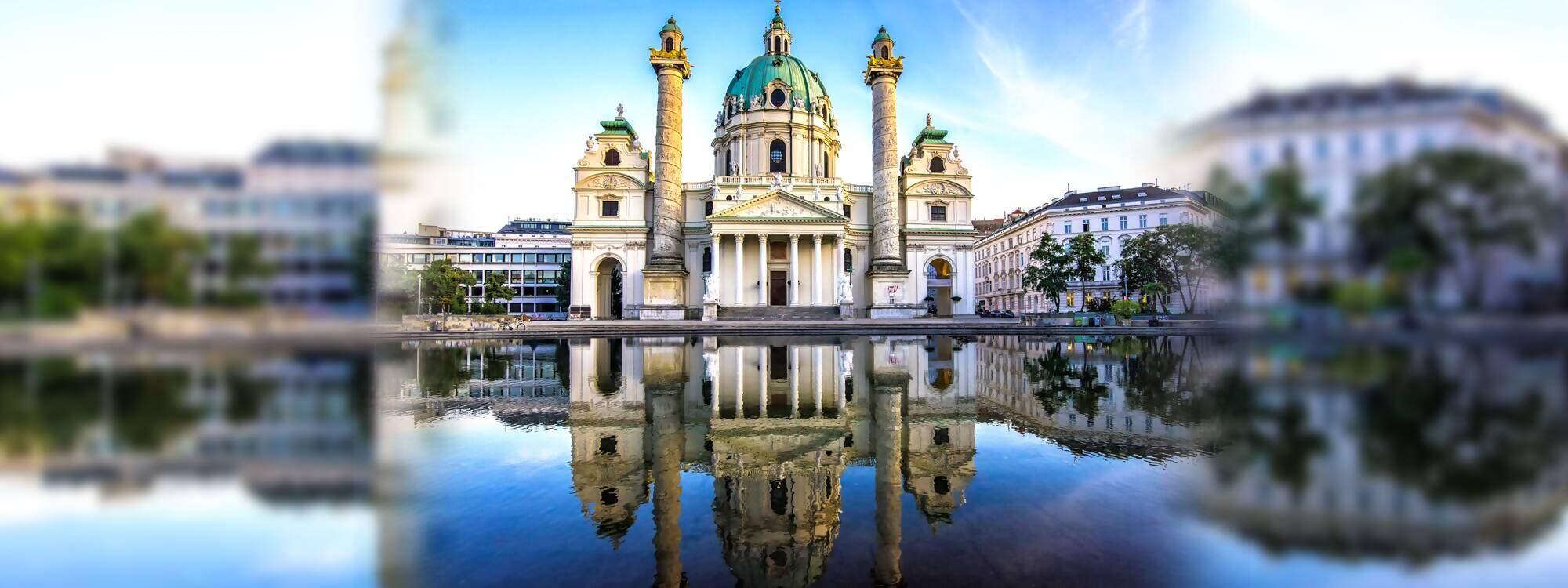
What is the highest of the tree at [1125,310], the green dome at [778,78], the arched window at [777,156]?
the green dome at [778,78]

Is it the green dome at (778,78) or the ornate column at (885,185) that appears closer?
the ornate column at (885,185)

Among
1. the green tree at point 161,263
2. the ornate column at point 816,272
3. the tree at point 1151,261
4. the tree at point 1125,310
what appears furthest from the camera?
the tree at point 1151,261

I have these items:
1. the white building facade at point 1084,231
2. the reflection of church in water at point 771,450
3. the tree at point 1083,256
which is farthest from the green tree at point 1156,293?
the reflection of church in water at point 771,450

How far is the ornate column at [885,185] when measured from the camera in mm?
43781

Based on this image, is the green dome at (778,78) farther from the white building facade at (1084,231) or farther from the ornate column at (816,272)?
the white building facade at (1084,231)

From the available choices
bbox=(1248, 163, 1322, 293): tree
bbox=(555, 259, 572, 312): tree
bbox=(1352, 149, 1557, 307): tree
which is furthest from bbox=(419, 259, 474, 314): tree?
bbox=(1352, 149, 1557, 307): tree

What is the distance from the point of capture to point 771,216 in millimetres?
43375

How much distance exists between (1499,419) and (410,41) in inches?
530

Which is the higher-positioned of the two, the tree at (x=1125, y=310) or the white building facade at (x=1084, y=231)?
the white building facade at (x=1084, y=231)

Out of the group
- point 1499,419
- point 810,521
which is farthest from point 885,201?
point 810,521

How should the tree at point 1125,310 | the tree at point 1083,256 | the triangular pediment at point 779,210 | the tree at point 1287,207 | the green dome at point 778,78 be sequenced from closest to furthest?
the tree at point 1287,207 < the tree at point 1125,310 < the triangular pediment at point 779,210 < the tree at point 1083,256 < the green dome at point 778,78

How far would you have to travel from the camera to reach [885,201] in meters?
44.3

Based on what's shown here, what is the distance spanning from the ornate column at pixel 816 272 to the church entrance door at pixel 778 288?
209 cm

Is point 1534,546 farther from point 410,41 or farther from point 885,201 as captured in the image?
point 885,201
